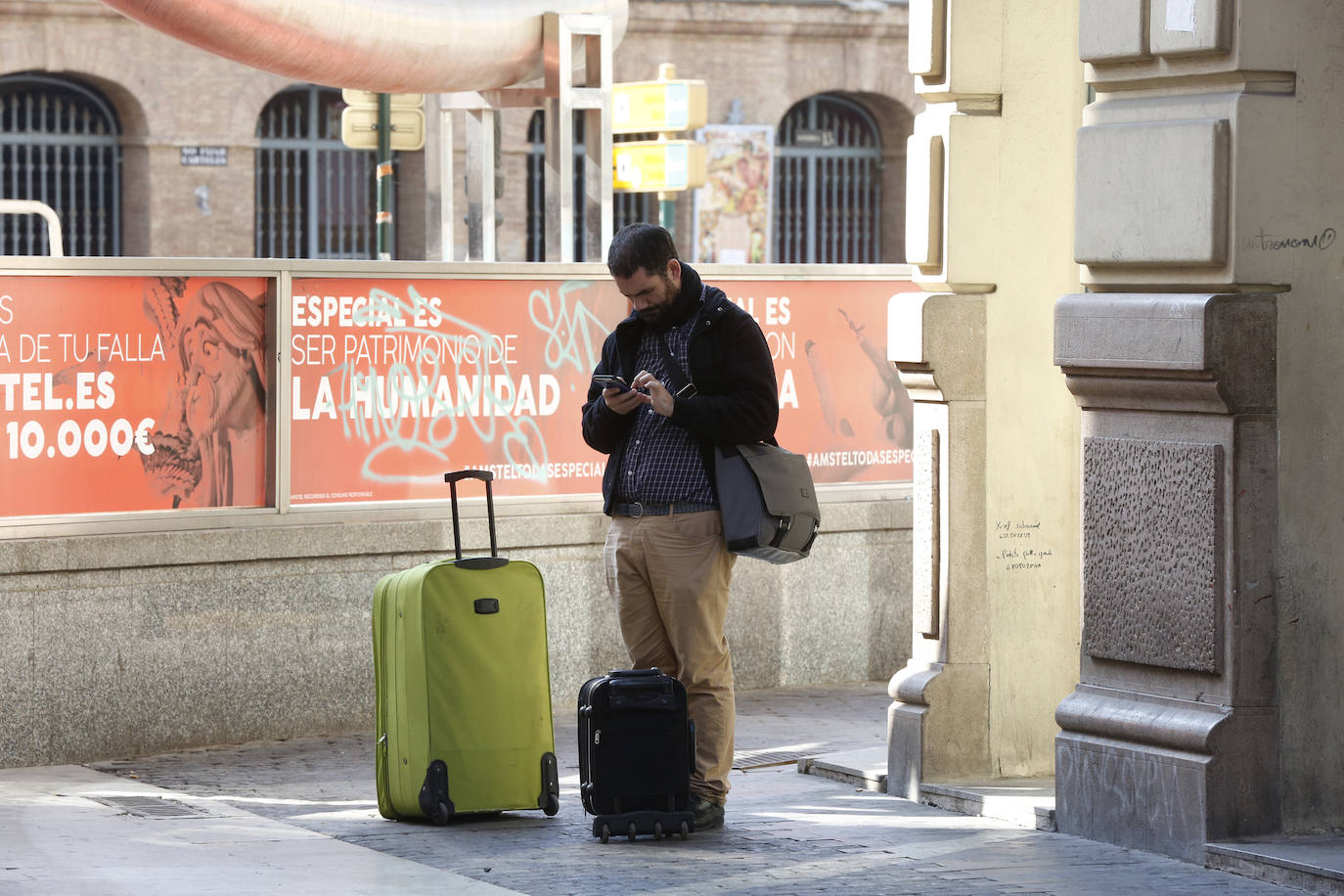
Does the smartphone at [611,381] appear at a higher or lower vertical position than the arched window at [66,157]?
lower

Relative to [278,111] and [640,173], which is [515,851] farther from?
[278,111]

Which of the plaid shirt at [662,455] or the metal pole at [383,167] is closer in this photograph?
the plaid shirt at [662,455]

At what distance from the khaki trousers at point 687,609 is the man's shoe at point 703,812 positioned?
0.03 metres

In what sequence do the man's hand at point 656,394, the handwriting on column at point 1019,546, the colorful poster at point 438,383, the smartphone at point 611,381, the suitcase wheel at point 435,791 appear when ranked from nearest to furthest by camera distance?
the man's hand at point 656,394, the smartphone at point 611,381, the suitcase wheel at point 435,791, the handwriting on column at point 1019,546, the colorful poster at point 438,383

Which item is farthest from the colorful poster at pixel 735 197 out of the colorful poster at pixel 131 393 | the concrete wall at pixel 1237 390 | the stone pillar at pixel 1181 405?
the concrete wall at pixel 1237 390

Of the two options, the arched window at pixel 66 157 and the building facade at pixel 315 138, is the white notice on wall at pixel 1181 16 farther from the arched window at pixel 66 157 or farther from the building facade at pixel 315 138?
the arched window at pixel 66 157

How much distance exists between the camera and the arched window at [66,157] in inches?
1030

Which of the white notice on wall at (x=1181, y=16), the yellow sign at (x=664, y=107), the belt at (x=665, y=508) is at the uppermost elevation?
the yellow sign at (x=664, y=107)

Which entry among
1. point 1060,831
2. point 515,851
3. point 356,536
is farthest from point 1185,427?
point 356,536

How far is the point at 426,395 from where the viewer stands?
9.91 m

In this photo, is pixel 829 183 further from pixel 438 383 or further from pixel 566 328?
pixel 438 383

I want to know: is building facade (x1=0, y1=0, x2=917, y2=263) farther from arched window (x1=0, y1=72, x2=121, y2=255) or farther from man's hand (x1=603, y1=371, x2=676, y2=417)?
man's hand (x1=603, y1=371, x2=676, y2=417)

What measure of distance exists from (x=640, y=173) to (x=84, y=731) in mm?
11659

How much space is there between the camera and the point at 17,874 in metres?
6.32
